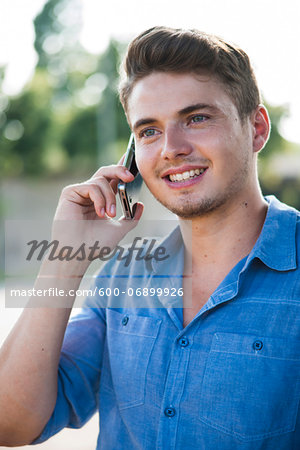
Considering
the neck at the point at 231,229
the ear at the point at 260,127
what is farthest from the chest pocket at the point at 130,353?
the ear at the point at 260,127

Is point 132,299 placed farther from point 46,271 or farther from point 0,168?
point 0,168

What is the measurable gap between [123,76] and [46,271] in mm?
1042

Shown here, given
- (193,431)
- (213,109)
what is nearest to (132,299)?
(193,431)

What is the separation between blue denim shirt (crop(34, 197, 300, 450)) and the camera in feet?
5.96

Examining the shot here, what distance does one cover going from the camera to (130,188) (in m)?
2.56

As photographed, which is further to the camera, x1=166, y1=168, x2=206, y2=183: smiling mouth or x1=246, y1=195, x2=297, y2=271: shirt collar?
x1=166, y1=168, x2=206, y2=183: smiling mouth

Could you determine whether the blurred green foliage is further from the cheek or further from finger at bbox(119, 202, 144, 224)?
the cheek

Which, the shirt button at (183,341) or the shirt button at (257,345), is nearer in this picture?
the shirt button at (257,345)

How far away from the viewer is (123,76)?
2588mm

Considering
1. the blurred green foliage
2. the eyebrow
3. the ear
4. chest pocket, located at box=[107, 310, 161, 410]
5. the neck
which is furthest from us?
the blurred green foliage

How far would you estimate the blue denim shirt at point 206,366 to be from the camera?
1.82 m

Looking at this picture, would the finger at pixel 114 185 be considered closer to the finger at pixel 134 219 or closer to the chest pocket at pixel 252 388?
the finger at pixel 134 219

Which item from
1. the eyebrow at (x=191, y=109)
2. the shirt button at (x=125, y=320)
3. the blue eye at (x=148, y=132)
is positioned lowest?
the shirt button at (x=125, y=320)

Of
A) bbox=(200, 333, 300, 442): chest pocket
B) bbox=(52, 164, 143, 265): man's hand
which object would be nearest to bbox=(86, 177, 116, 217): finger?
bbox=(52, 164, 143, 265): man's hand
